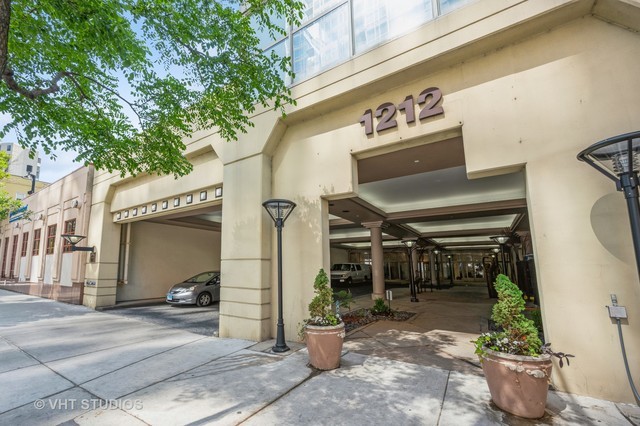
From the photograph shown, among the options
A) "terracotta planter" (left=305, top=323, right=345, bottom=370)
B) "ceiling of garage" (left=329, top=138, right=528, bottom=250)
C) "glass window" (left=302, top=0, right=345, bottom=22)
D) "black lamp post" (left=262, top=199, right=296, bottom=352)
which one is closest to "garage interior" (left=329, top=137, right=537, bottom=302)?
"ceiling of garage" (left=329, top=138, right=528, bottom=250)

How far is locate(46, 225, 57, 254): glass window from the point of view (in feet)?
46.6

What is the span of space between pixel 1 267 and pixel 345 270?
85.9 ft

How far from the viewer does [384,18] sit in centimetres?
535

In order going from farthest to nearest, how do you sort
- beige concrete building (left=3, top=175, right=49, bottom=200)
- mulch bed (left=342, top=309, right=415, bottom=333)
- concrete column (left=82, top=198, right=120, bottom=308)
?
beige concrete building (left=3, top=175, right=49, bottom=200), concrete column (left=82, top=198, right=120, bottom=308), mulch bed (left=342, top=309, right=415, bottom=333)

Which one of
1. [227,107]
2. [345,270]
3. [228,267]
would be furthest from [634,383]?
[345,270]

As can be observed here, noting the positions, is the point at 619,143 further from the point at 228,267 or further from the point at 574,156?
the point at 228,267

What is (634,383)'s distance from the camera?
3.22 m

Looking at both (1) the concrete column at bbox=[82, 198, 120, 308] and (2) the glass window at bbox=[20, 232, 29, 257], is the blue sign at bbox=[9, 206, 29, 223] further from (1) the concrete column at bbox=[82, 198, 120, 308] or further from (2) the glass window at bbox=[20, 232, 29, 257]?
(1) the concrete column at bbox=[82, 198, 120, 308]

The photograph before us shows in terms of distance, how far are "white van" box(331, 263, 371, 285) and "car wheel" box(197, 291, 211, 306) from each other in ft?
35.3

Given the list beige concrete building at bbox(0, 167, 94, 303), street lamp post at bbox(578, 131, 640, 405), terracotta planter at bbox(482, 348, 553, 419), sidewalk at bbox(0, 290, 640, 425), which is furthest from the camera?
beige concrete building at bbox(0, 167, 94, 303)

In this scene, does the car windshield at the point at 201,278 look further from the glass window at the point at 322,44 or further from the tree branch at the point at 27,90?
the glass window at the point at 322,44

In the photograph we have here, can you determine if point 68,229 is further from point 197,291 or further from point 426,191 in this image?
point 426,191

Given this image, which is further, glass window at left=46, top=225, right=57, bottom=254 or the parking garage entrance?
glass window at left=46, top=225, right=57, bottom=254

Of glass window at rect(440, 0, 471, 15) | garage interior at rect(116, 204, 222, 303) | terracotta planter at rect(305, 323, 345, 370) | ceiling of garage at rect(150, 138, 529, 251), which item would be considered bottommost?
terracotta planter at rect(305, 323, 345, 370)
